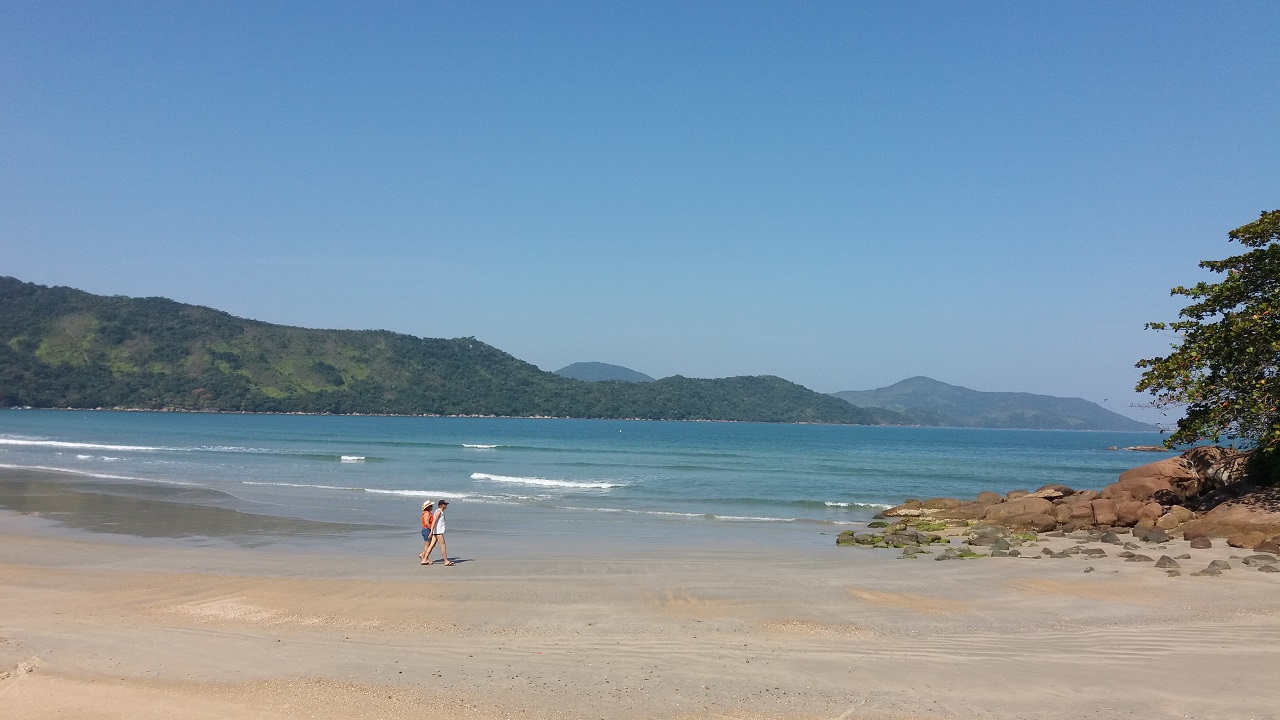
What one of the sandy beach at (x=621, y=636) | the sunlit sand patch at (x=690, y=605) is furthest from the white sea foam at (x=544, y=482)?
the sunlit sand patch at (x=690, y=605)

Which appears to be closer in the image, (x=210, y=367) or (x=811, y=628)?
(x=811, y=628)

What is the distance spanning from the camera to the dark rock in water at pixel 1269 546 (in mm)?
16636

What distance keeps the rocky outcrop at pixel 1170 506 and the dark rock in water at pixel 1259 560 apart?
2.40m

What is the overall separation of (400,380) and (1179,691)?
7347 inches

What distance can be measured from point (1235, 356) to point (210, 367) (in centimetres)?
17503

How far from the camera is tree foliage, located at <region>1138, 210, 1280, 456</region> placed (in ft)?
62.0

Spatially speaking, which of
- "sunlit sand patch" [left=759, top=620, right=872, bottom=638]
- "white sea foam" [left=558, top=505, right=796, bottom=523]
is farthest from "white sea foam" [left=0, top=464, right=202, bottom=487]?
"sunlit sand patch" [left=759, top=620, right=872, bottom=638]

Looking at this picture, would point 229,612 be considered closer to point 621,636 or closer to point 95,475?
point 621,636

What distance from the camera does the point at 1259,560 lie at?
15.7 meters

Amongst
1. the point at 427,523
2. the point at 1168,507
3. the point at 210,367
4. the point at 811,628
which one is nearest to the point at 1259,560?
the point at 1168,507

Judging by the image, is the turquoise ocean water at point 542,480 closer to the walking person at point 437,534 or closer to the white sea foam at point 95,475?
the white sea foam at point 95,475

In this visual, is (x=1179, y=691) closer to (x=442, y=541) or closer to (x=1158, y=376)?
(x=442, y=541)

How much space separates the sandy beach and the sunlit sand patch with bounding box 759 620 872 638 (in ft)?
0.18

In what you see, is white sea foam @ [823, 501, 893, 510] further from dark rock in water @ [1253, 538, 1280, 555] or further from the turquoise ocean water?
dark rock in water @ [1253, 538, 1280, 555]
